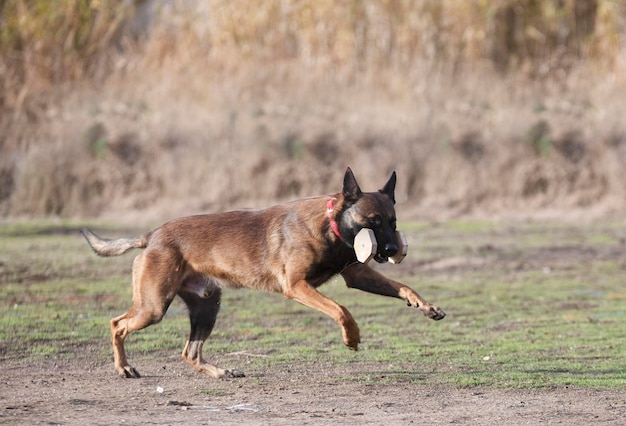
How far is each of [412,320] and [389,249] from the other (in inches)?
139

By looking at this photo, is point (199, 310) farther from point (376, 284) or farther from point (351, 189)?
point (351, 189)

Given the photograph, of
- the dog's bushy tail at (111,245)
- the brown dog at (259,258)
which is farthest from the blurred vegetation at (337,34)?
the brown dog at (259,258)

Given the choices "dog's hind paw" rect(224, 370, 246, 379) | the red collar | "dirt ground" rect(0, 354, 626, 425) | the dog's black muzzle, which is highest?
the red collar

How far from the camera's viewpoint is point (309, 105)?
76.1ft

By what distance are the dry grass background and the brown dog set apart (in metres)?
12.9

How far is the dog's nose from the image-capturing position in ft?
25.5

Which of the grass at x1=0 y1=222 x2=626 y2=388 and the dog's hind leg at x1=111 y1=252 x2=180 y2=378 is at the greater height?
the dog's hind leg at x1=111 y1=252 x2=180 y2=378

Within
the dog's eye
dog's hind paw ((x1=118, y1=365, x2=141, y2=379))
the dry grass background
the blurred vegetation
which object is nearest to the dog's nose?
the dog's eye

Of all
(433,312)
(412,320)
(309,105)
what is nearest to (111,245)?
(433,312)

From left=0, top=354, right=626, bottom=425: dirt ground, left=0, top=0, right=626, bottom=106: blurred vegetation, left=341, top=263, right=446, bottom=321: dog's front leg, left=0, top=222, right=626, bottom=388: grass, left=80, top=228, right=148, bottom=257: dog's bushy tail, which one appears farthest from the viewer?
left=0, top=0, right=626, bottom=106: blurred vegetation

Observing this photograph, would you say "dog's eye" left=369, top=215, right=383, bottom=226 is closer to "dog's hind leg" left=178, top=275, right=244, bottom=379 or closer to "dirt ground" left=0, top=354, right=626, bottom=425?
"dirt ground" left=0, top=354, right=626, bottom=425

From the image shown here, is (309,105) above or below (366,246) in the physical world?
below

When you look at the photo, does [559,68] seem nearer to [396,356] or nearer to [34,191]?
[34,191]

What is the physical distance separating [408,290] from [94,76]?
17.7m
